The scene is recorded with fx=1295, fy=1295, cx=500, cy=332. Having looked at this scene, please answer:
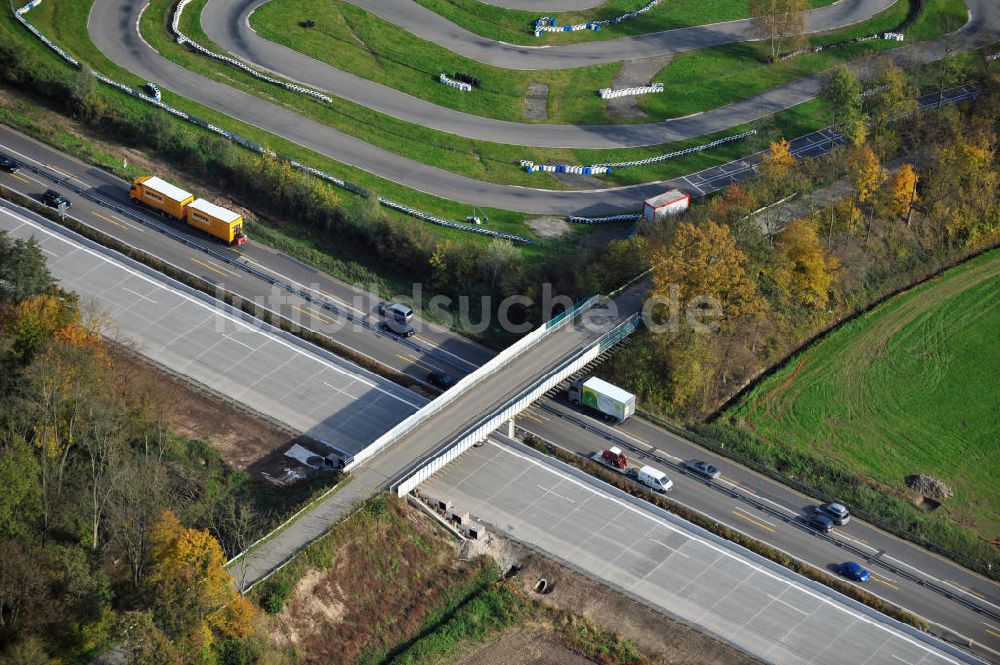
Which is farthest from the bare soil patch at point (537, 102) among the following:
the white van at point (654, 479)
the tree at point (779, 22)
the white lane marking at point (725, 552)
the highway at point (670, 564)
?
the white van at point (654, 479)

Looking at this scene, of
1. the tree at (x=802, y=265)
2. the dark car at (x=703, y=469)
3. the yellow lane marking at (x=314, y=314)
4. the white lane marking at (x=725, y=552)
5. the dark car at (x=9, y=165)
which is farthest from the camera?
the dark car at (x=9, y=165)

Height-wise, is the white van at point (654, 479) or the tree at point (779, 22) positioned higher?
the tree at point (779, 22)

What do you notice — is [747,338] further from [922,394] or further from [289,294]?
[289,294]

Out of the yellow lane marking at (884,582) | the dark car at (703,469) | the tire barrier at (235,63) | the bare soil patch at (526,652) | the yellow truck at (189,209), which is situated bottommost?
the bare soil patch at (526,652)

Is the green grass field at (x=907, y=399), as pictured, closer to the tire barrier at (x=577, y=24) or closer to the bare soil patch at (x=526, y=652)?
the bare soil patch at (x=526, y=652)

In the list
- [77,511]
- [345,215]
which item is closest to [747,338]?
[345,215]
